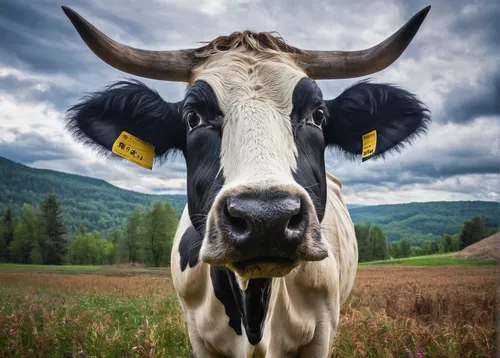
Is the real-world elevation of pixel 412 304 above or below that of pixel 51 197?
below

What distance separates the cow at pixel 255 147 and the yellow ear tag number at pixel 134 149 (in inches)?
3.1

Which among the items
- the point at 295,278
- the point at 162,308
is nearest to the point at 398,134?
the point at 295,278

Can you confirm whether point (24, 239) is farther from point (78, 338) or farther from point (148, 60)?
point (148, 60)

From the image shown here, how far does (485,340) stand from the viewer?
4891 mm

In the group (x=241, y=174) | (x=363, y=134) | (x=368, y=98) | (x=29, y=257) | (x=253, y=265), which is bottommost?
(x=29, y=257)

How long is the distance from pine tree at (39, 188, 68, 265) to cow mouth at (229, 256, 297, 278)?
50312 mm

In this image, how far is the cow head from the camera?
1914mm

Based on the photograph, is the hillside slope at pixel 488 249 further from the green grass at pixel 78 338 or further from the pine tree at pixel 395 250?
the pine tree at pixel 395 250

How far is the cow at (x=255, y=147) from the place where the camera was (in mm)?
1940

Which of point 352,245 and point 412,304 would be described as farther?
point 412,304

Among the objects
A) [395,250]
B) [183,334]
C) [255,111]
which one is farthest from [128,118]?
[395,250]

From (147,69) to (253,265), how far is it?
2.12 m

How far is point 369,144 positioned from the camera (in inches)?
156

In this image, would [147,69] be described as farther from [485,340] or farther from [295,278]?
[485,340]
